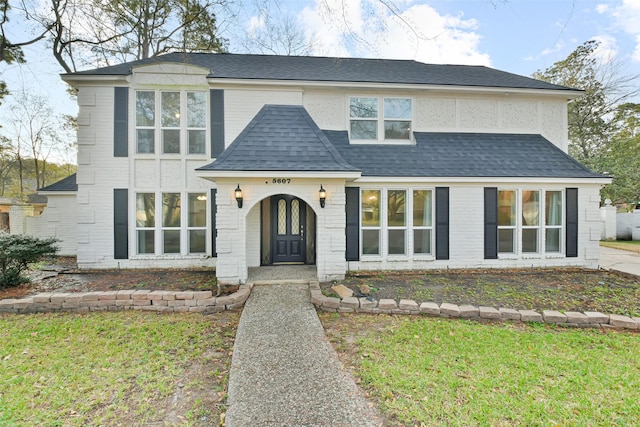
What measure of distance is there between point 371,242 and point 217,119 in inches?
243

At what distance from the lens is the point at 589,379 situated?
129 inches

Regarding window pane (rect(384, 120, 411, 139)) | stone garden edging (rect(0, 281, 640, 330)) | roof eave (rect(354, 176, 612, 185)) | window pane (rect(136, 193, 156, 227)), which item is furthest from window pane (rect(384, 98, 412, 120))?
window pane (rect(136, 193, 156, 227))

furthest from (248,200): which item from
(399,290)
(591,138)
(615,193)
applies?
(591,138)

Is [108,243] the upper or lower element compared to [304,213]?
lower

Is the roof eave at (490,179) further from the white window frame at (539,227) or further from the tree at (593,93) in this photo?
the tree at (593,93)

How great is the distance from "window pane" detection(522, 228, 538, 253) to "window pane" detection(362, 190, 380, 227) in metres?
4.71

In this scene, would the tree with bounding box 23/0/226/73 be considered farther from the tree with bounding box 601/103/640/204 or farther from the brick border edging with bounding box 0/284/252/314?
the tree with bounding box 601/103/640/204

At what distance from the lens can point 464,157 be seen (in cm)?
853

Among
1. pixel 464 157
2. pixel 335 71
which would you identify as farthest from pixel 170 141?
pixel 464 157

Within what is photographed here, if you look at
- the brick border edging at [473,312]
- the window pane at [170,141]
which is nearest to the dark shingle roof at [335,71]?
the window pane at [170,141]

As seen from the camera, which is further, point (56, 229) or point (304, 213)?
point (56, 229)

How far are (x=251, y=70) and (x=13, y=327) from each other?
8.69 m

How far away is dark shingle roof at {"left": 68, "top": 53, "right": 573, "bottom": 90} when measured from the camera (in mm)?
8672

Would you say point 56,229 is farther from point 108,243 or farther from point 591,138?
point 591,138
